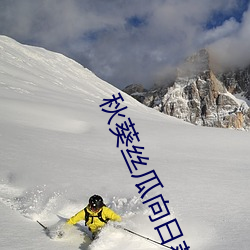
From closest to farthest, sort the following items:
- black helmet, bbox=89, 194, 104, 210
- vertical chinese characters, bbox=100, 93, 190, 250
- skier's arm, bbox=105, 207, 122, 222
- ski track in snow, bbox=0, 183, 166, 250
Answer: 1. ski track in snow, bbox=0, 183, 166, 250
2. black helmet, bbox=89, 194, 104, 210
3. vertical chinese characters, bbox=100, 93, 190, 250
4. skier's arm, bbox=105, 207, 122, 222

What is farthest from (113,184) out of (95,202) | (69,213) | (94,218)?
(95,202)

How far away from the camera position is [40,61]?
59.0 metres

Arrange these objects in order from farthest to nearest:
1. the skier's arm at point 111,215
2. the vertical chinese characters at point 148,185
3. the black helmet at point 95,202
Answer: the skier's arm at point 111,215
the vertical chinese characters at point 148,185
the black helmet at point 95,202

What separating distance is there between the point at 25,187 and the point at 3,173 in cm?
93

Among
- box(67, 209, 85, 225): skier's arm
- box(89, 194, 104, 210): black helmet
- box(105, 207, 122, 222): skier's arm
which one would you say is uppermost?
box(89, 194, 104, 210): black helmet

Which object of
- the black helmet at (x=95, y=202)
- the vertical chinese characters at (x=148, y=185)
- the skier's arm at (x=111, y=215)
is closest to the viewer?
the black helmet at (x=95, y=202)

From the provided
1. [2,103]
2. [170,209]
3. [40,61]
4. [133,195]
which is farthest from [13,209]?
[40,61]

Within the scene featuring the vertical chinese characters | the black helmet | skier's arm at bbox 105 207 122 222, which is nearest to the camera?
the black helmet

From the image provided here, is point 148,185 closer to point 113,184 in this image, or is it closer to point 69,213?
point 113,184

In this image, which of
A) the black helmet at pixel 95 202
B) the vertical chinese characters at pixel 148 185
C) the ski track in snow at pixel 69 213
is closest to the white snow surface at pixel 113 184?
the ski track in snow at pixel 69 213

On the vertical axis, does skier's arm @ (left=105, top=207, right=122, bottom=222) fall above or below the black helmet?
below

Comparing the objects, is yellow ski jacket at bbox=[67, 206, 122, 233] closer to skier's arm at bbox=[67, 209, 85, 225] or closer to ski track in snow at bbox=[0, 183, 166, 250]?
skier's arm at bbox=[67, 209, 85, 225]

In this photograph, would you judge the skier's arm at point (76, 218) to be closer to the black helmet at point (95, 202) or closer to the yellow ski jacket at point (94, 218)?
the yellow ski jacket at point (94, 218)

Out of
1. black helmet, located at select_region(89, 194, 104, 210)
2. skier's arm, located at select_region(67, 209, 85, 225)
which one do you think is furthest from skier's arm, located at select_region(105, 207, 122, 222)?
skier's arm, located at select_region(67, 209, 85, 225)
